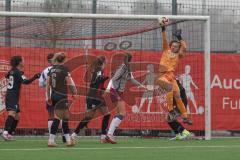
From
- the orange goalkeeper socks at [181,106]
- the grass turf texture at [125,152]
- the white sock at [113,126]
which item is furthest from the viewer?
the orange goalkeeper socks at [181,106]

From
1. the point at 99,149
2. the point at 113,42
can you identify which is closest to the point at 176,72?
the point at 113,42

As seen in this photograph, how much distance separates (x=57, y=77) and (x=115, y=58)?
4.83m

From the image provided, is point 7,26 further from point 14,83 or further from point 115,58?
point 115,58

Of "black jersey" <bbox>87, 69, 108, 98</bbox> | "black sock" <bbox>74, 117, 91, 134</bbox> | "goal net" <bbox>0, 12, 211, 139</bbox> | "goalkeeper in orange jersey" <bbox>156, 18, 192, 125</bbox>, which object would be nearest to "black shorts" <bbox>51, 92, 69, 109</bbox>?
"black sock" <bbox>74, 117, 91, 134</bbox>

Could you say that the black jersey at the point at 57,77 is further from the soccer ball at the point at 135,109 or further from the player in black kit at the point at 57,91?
the soccer ball at the point at 135,109

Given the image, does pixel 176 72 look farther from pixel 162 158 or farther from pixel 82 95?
pixel 162 158

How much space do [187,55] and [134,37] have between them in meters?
1.68

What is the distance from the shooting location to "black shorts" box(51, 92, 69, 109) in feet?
43.8

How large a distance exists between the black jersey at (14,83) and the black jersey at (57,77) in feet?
6.87

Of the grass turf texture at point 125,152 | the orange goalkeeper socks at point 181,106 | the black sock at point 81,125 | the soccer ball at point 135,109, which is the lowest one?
the grass turf texture at point 125,152

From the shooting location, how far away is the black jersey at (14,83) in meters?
15.4

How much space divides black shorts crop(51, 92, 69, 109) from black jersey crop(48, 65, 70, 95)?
78 mm

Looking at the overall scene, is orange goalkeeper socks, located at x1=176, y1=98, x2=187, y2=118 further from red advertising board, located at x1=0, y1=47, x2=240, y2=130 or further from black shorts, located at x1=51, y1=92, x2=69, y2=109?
black shorts, located at x1=51, y1=92, x2=69, y2=109

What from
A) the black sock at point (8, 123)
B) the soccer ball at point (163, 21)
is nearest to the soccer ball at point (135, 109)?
the soccer ball at point (163, 21)
